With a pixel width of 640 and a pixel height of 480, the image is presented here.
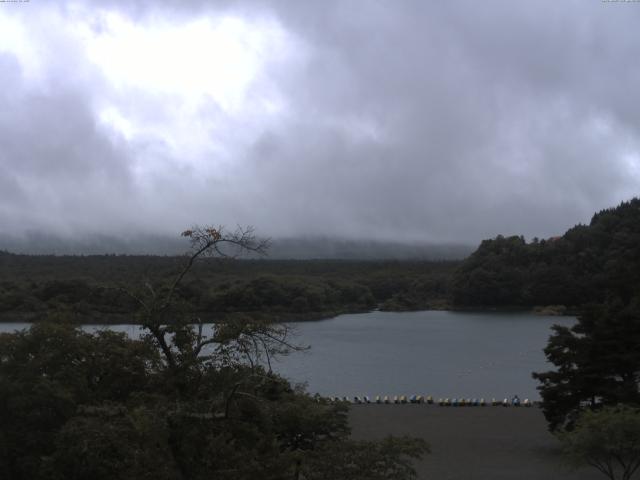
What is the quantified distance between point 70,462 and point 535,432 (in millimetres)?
18963

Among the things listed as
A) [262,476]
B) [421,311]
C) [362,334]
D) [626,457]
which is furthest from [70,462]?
[421,311]

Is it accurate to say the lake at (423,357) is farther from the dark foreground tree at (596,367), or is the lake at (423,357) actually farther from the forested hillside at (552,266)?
the dark foreground tree at (596,367)

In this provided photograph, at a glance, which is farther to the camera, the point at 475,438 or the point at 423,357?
the point at 423,357

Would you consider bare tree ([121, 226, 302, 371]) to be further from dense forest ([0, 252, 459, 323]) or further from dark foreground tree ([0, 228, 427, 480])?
dense forest ([0, 252, 459, 323])

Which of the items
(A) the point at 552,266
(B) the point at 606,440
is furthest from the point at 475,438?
(A) the point at 552,266

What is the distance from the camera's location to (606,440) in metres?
14.7

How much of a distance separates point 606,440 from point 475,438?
8815mm

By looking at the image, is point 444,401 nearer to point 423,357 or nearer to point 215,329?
point 423,357

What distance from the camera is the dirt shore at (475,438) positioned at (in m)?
18.5

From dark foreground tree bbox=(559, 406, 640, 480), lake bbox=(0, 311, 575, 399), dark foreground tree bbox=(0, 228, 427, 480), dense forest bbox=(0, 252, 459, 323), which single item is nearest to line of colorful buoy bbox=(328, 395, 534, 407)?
lake bbox=(0, 311, 575, 399)

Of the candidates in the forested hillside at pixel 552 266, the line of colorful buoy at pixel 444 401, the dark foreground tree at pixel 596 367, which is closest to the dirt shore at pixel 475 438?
the line of colorful buoy at pixel 444 401

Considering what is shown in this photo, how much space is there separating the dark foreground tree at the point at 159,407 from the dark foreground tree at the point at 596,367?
11639 millimetres

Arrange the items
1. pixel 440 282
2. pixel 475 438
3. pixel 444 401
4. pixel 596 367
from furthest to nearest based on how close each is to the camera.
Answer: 1. pixel 440 282
2. pixel 444 401
3. pixel 475 438
4. pixel 596 367

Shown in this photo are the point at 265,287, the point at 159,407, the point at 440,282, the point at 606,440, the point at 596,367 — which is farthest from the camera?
the point at 440,282
